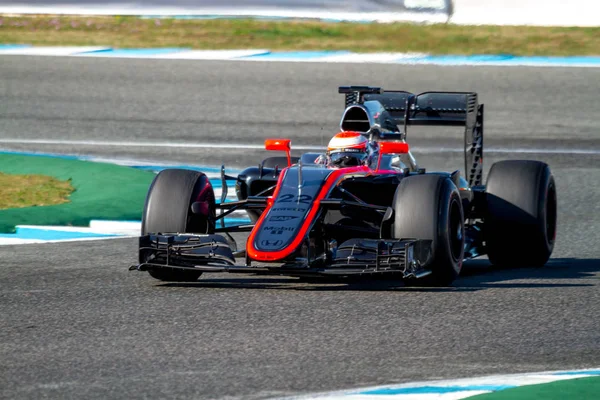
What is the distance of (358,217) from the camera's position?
8.02 meters

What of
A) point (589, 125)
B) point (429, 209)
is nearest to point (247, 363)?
point (429, 209)

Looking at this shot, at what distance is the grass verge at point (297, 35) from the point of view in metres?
22.5

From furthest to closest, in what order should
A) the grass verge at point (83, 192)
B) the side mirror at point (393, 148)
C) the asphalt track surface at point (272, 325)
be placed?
the grass verge at point (83, 192) < the side mirror at point (393, 148) < the asphalt track surface at point (272, 325)

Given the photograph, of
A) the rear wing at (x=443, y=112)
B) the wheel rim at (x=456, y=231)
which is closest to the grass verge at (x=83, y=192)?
the rear wing at (x=443, y=112)

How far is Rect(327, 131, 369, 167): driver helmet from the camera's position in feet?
26.7

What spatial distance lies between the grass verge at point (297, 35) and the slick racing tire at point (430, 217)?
1512 cm

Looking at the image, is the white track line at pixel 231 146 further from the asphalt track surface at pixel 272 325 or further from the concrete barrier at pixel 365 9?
the concrete barrier at pixel 365 9

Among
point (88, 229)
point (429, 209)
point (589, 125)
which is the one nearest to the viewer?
point (429, 209)

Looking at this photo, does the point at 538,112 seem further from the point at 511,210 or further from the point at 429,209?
the point at 429,209

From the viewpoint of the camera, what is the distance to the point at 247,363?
5578 millimetres

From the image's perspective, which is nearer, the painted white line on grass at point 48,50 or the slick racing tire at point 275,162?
the slick racing tire at point 275,162

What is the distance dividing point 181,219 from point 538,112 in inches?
455

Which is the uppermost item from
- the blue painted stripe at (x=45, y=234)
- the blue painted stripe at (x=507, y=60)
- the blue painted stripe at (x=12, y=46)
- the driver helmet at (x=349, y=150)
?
the blue painted stripe at (x=12, y=46)

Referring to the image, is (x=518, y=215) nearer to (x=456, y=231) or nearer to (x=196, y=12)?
(x=456, y=231)
